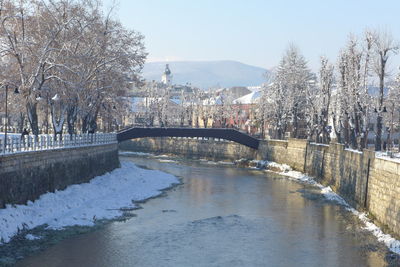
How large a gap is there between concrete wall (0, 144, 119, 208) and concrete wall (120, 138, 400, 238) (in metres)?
22.5

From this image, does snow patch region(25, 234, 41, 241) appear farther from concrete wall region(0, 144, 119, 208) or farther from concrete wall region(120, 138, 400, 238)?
concrete wall region(120, 138, 400, 238)

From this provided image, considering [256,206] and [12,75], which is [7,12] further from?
[256,206]

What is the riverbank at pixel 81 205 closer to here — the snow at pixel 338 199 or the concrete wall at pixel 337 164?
the snow at pixel 338 199

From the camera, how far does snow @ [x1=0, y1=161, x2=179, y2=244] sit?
3116 centimetres

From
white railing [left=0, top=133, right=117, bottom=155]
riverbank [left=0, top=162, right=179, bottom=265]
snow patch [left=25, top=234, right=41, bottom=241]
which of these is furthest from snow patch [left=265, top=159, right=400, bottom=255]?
white railing [left=0, top=133, right=117, bottom=155]

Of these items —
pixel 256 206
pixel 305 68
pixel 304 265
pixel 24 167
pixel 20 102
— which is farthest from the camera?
pixel 305 68

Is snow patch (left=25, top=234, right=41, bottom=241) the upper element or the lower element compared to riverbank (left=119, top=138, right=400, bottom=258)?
lower

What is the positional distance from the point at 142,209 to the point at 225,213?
631 cm

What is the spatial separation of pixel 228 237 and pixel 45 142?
16.6m

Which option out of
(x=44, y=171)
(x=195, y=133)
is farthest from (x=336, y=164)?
(x=195, y=133)

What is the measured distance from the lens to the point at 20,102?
179 feet

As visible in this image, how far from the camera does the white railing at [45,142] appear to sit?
1342 inches

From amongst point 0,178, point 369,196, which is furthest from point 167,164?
point 0,178

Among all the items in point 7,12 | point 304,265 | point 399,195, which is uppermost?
point 7,12
